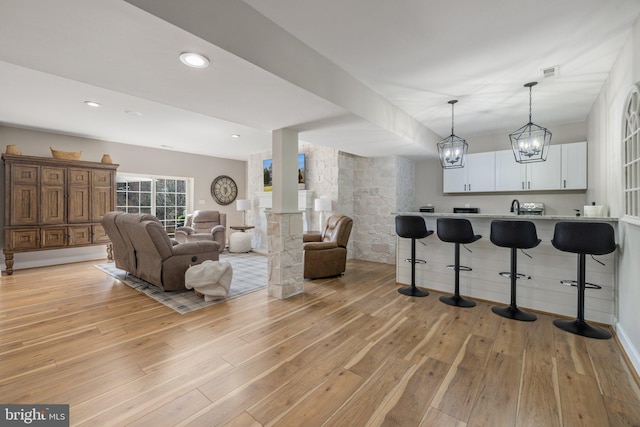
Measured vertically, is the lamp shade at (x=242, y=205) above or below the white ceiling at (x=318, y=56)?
below

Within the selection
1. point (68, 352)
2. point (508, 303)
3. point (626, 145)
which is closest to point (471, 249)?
point (508, 303)

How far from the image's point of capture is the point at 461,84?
3.22 m

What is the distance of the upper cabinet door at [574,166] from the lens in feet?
14.4

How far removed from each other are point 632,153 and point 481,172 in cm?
331

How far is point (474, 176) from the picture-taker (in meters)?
5.43

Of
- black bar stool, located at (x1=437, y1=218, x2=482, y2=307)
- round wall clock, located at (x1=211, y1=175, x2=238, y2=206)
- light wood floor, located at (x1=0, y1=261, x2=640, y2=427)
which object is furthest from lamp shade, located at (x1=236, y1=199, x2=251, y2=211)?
black bar stool, located at (x1=437, y1=218, x2=482, y2=307)

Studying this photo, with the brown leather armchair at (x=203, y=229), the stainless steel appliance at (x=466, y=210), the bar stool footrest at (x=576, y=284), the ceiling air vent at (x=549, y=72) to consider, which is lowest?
the bar stool footrest at (x=576, y=284)

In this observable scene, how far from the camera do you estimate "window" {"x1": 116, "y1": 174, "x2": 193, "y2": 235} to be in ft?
22.1

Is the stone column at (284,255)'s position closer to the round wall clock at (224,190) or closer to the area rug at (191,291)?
the area rug at (191,291)

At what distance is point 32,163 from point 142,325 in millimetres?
4410

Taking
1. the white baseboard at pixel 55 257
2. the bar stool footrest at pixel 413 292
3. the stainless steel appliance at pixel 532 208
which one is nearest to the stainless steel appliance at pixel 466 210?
the stainless steel appliance at pixel 532 208

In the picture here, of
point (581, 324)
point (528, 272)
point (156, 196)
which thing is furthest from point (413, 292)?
point (156, 196)

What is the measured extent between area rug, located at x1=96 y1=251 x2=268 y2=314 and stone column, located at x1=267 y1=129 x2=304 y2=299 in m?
0.58

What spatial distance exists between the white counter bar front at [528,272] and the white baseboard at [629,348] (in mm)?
313
